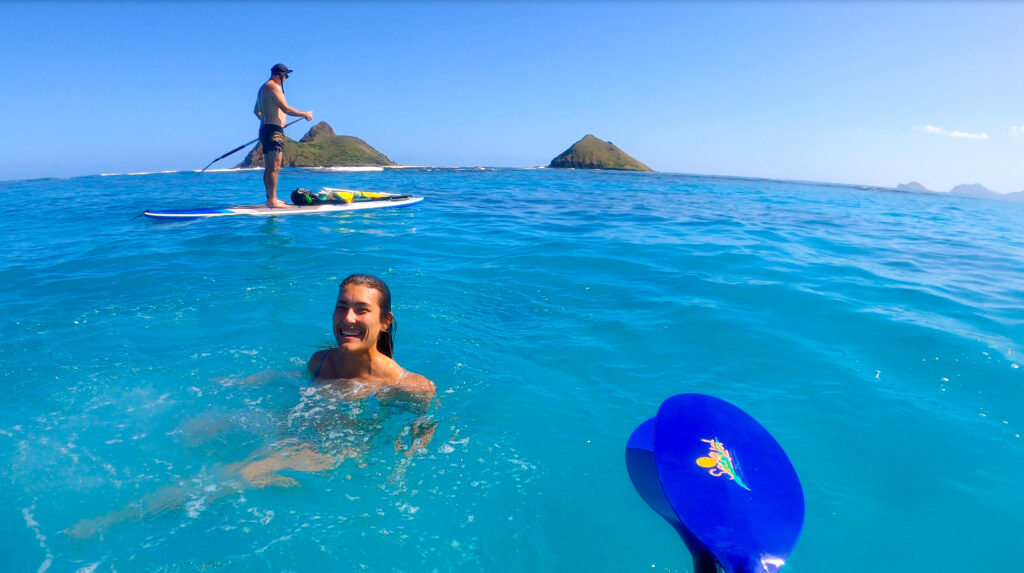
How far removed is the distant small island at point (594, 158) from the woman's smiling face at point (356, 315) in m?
62.2

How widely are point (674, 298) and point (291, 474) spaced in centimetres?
497

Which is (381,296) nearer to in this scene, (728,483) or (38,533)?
(38,533)

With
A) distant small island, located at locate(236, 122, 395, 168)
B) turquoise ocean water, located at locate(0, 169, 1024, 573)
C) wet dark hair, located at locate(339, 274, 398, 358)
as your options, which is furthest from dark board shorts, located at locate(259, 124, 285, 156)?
distant small island, located at locate(236, 122, 395, 168)

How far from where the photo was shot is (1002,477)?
3326 millimetres

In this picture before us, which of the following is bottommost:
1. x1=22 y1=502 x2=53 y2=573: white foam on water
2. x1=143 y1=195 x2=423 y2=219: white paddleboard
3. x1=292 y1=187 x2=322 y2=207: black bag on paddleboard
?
x1=22 y1=502 x2=53 y2=573: white foam on water

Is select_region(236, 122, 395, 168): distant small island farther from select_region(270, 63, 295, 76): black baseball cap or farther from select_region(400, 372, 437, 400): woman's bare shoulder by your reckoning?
select_region(400, 372, 437, 400): woman's bare shoulder

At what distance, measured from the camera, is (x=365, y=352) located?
3617 mm

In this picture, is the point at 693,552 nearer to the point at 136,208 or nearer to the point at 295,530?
the point at 295,530

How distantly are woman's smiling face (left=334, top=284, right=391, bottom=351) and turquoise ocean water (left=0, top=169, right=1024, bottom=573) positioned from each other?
589mm

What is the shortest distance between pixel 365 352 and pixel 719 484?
236 cm

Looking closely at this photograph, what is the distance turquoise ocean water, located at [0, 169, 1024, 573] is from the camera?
2.77 meters

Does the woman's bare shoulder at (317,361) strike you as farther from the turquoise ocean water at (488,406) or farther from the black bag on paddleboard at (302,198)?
the black bag on paddleboard at (302,198)

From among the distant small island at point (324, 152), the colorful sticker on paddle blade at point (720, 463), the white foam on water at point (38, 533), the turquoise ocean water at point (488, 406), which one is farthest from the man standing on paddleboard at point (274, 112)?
the distant small island at point (324, 152)

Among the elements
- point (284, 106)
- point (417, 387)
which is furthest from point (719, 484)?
point (284, 106)
